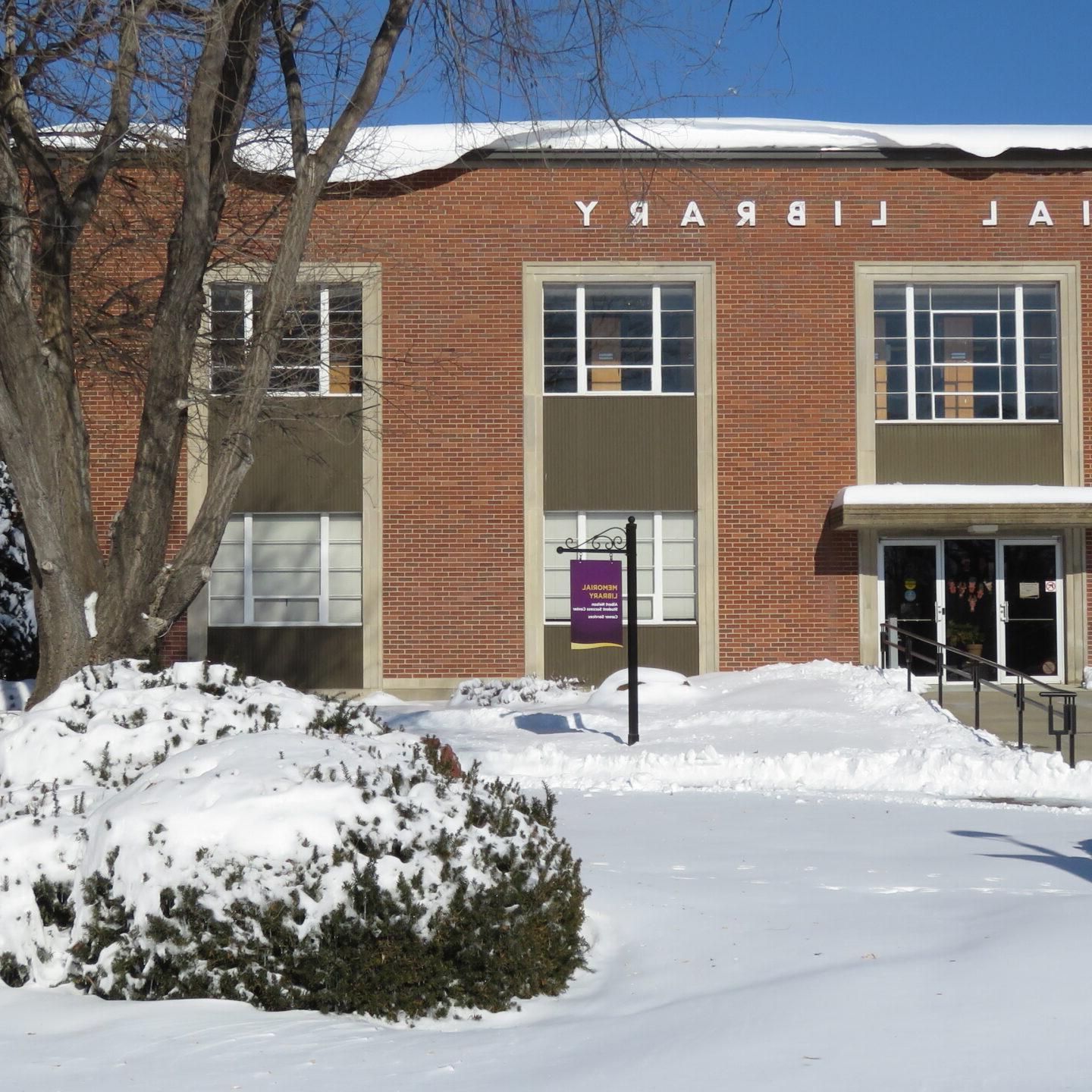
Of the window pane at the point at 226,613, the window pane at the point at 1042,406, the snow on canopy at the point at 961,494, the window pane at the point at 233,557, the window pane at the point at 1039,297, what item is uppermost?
the window pane at the point at 1039,297

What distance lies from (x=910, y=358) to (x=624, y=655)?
21.2 feet

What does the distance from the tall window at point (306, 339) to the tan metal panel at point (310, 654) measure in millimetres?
3706

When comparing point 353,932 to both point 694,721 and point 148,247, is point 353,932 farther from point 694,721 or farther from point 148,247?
point 148,247

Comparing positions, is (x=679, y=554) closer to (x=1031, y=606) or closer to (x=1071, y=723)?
(x=1031, y=606)

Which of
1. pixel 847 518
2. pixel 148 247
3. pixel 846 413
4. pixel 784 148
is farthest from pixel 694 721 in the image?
pixel 784 148

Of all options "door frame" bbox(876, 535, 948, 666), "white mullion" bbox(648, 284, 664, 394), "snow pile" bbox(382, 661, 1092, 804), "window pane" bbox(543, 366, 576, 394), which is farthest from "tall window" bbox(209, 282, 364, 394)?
"door frame" bbox(876, 535, 948, 666)

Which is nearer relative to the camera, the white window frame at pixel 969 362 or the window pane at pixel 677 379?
the white window frame at pixel 969 362

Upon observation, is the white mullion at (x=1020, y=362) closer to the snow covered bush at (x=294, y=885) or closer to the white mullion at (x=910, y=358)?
the white mullion at (x=910, y=358)

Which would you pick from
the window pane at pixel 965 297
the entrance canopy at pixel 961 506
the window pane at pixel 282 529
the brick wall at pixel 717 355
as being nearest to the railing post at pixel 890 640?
the brick wall at pixel 717 355

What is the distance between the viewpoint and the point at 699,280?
815 inches

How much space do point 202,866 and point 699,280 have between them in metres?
16.7

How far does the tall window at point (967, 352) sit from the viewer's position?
68.3 feet

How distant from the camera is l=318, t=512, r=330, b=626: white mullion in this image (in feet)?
67.9

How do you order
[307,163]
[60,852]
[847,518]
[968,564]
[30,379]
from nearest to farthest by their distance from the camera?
[60,852], [30,379], [307,163], [847,518], [968,564]
